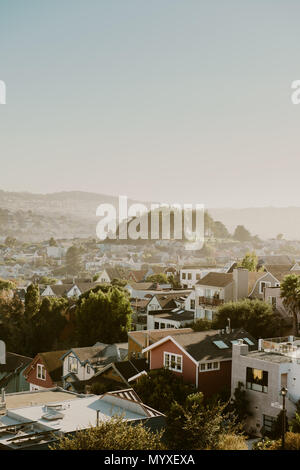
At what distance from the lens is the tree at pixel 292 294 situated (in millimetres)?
38344

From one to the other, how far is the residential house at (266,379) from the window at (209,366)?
1987 mm

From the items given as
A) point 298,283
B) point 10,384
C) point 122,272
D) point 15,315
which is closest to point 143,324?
point 15,315

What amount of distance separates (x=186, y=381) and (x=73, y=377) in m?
9.95

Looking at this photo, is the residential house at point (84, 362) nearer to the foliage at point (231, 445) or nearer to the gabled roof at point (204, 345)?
the gabled roof at point (204, 345)

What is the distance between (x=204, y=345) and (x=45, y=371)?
12949mm

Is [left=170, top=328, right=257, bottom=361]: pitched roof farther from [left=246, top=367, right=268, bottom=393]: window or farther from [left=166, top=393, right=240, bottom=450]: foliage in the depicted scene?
[left=166, top=393, right=240, bottom=450]: foliage

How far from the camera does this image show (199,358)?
29266 mm

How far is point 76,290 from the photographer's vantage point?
287 ft

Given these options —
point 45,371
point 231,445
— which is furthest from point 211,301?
point 231,445

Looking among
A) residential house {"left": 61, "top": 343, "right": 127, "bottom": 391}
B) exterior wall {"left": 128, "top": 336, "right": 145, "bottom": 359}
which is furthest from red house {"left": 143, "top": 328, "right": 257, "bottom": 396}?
residential house {"left": 61, "top": 343, "right": 127, "bottom": 391}

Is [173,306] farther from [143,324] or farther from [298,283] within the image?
[298,283]

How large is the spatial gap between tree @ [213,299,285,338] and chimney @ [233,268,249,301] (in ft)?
19.8

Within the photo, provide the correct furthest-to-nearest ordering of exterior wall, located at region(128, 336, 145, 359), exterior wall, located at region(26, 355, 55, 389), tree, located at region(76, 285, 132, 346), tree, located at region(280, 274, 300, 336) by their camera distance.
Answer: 1. tree, located at region(76, 285, 132, 346)
2. tree, located at region(280, 274, 300, 336)
3. exterior wall, located at region(26, 355, 55, 389)
4. exterior wall, located at region(128, 336, 145, 359)

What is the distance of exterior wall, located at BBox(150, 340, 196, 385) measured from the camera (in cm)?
2934
